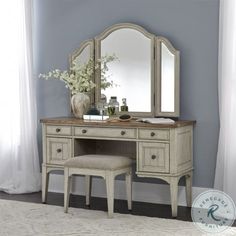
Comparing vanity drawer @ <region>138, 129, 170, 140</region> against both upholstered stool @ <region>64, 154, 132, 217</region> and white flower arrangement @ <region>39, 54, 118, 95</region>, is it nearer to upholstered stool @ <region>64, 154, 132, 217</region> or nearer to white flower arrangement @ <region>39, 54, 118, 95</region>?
upholstered stool @ <region>64, 154, 132, 217</region>

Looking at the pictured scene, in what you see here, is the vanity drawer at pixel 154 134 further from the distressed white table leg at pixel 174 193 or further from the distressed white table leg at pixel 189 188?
the distressed white table leg at pixel 189 188

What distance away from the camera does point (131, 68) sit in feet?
17.2

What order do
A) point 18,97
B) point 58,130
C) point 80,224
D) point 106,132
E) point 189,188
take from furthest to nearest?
point 18,97, point 58,130, point 189,188, point 106,132, point 80,224

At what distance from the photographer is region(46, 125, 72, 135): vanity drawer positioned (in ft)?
16.8

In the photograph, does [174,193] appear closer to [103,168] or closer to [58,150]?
[103,168]

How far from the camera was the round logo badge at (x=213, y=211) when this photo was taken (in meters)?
4.47

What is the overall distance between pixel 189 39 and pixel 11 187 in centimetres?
226

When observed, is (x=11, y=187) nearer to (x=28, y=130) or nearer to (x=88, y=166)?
(x=28, y=130)

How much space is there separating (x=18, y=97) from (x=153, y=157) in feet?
5.73

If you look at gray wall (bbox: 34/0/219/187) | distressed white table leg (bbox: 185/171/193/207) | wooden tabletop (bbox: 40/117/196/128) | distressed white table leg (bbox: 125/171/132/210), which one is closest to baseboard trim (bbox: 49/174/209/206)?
distressed white table leg (bbox: 185/171/193/207)

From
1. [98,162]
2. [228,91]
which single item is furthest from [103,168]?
[228,91]

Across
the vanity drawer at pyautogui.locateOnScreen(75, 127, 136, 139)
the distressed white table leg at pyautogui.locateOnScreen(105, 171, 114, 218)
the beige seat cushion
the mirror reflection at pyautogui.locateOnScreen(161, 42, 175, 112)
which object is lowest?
the distressed white table leg at pyautogui.locateOnScreen(105, 171, 114, 218)

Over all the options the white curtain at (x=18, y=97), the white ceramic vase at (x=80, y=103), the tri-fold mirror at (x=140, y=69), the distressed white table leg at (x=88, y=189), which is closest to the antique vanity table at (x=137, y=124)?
the tri-fold mirror at (x=140, y=69)

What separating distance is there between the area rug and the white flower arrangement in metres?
1.13
